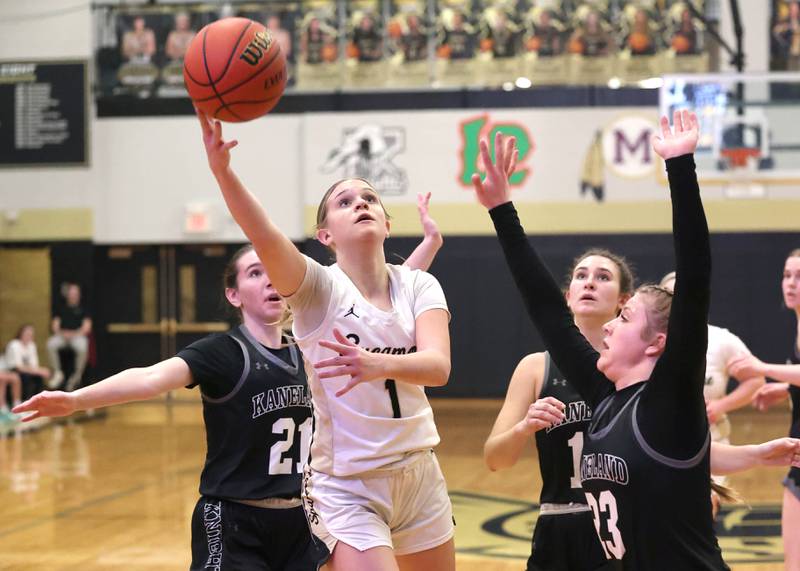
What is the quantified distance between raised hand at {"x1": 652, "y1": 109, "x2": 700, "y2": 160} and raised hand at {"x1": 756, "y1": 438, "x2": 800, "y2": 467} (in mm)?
822

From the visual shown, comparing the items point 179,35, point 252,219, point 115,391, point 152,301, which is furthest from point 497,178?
point 152,301

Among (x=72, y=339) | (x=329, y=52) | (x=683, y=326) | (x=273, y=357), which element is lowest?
(x=72, y=339)

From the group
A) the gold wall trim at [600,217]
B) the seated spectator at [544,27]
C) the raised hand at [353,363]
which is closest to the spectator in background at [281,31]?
the gold wall trim at [600,217]

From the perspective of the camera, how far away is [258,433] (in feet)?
13.5

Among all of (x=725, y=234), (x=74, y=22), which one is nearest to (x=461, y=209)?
(x=725, y=234)

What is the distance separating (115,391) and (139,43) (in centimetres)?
1385

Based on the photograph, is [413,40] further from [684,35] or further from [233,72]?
[233,72]

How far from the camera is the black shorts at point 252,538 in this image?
4.00m

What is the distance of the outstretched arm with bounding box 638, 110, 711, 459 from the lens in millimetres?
2674

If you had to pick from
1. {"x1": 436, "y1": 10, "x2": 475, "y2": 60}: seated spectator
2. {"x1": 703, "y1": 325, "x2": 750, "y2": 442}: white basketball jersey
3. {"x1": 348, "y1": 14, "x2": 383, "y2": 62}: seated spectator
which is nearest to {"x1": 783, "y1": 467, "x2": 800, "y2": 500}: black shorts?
{"x1": 703, "y1": 325, "x2": 750, "y2": 442}: white basketball jersey

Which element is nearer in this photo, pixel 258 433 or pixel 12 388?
pixel 258 433

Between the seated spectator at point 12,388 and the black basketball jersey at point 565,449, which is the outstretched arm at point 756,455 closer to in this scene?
the black basketball jersey at point 565,449

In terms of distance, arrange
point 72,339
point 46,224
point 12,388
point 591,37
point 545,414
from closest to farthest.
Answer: point 545,414
point 12,388
point 591,37
point 72,339
point 46,224

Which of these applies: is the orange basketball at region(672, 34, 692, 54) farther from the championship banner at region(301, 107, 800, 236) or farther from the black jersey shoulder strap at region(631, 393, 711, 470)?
the black jersey shoulder strap at region(631, 393, 711, 470)
